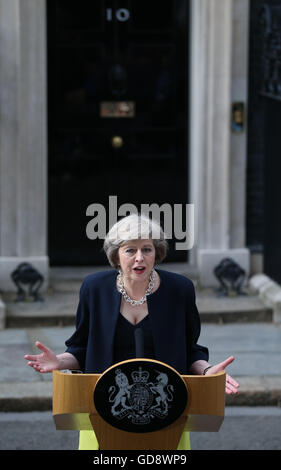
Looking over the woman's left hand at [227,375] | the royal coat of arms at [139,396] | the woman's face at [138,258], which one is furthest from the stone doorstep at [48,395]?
the royal coat of arms at [139,396]

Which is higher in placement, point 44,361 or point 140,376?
point 140,376

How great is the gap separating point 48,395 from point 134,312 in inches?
125

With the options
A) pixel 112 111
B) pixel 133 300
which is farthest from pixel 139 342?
pixel 112 111

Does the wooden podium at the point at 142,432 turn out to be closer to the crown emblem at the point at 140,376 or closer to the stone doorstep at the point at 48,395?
the crown emblem at the point at 140,376

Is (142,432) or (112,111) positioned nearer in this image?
(142,432)

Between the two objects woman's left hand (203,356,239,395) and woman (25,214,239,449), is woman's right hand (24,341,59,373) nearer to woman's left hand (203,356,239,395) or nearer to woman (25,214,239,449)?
woman (25,214,239,449)

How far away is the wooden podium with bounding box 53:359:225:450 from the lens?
3.27 metres

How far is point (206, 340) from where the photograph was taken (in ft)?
27.1

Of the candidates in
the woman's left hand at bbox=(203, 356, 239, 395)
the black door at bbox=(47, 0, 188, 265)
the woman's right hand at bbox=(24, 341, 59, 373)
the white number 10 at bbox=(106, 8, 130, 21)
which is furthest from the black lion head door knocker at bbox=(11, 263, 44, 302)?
the woman's left hand at bbox=(203, 356, 239, 395)

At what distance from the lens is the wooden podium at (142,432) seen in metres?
3.27

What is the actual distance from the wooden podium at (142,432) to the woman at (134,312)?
0.39 meters

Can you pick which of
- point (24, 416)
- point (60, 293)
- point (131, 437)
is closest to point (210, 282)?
point (60, 293)

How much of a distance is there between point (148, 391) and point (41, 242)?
6.20 m

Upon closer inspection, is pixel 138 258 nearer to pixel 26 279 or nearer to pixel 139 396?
pixel 139 396
